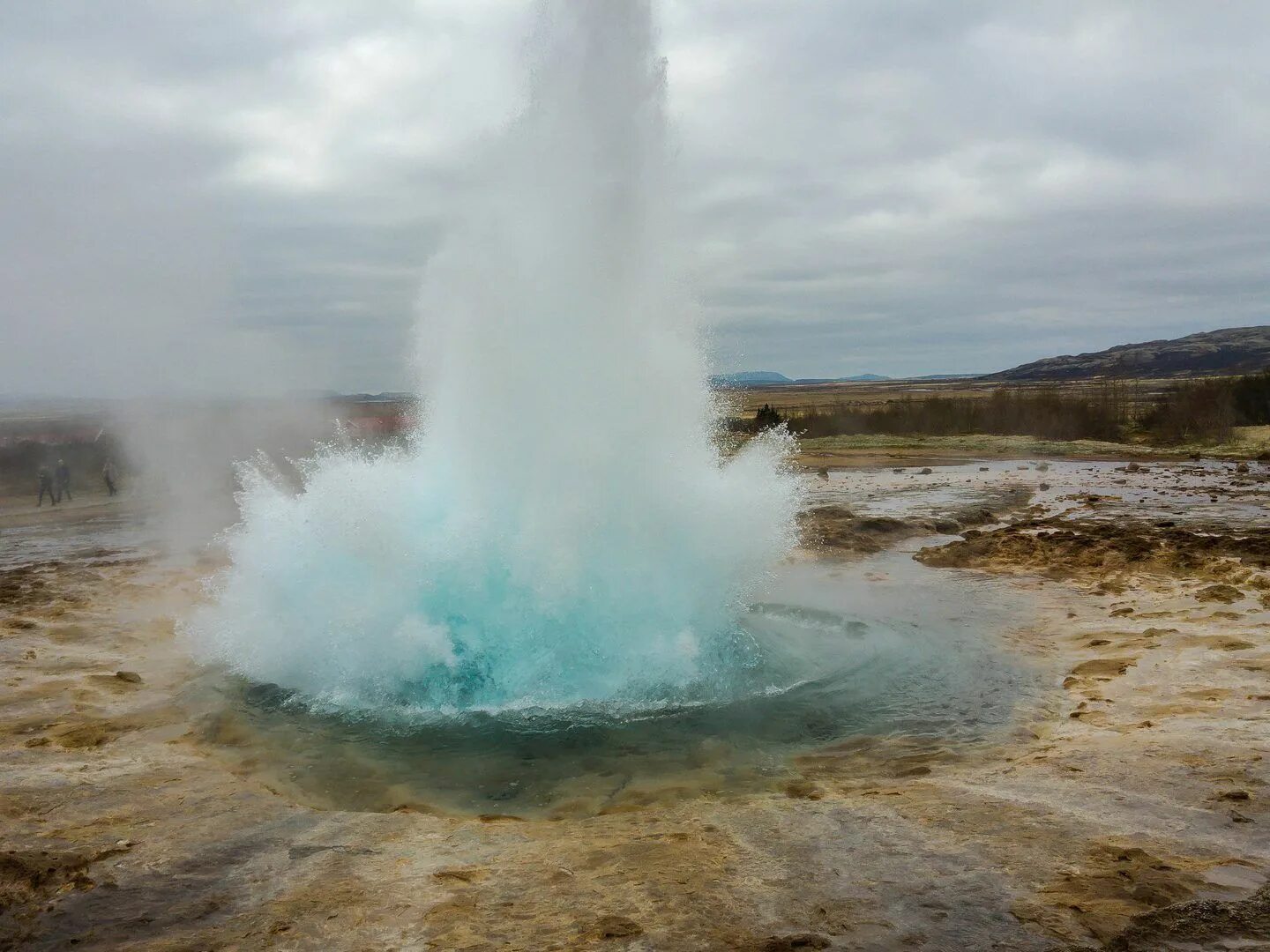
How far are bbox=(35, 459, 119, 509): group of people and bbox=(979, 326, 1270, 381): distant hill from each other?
10362 centimetres

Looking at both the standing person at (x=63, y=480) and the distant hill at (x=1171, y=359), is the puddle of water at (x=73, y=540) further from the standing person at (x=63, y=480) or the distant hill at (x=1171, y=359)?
the distant hill at (x=1171, y=359)

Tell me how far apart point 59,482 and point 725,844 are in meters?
24.6

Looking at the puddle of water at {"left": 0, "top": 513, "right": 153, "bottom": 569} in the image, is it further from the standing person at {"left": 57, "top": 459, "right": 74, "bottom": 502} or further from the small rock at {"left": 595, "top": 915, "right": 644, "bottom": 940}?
the small rock at {"left": 595, "top": 915, "right": 644, "bottom": 940}

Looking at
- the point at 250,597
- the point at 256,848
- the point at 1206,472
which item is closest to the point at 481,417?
the point at 250,597

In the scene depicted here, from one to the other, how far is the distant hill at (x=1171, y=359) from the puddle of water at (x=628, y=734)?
104 m

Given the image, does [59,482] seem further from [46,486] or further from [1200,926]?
[1200,926]

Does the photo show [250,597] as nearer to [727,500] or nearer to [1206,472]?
[727,500]

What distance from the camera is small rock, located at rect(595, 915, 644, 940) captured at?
128 inches

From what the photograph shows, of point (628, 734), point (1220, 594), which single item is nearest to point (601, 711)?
point (628, 734)

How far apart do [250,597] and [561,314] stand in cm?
398

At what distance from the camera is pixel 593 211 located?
7980mm

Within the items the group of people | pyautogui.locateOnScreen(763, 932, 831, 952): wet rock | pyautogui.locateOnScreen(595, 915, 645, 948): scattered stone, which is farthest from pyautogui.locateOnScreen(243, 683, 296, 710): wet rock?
the group of people

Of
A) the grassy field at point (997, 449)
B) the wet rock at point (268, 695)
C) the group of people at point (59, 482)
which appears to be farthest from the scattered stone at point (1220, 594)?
the group of people at point (59, 482)

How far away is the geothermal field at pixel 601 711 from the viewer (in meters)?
3.48
